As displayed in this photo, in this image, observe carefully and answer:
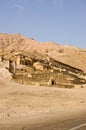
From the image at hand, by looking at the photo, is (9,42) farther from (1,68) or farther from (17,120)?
(17,120)

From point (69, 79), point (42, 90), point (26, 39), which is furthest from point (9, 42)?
point (42, 90)

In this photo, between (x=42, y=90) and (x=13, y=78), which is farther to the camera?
(x=13, y=78)

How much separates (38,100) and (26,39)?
A: 151 m

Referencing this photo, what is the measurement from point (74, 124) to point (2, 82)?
20164mm

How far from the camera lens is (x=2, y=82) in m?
33.1

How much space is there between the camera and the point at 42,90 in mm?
30547

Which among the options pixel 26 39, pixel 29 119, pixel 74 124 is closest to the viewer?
pixel 74 124

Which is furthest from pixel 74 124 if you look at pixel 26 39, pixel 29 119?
pixel 26 39

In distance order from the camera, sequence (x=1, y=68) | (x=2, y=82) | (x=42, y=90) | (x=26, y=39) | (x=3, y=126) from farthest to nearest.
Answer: (x=26, y=39)
(x=1, y=68)
(x=2, y=82)
(x=42, y=90)
(x=3, y=126)

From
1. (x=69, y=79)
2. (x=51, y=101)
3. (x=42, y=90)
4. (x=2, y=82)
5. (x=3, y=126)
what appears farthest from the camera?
(x=69, y=79)

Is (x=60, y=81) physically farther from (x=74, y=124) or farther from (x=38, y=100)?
(x=74, y=124)

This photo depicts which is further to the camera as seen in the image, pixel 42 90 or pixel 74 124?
pixel 42 90

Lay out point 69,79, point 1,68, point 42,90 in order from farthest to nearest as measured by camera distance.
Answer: point 69,79, point 1,68, point 42,90

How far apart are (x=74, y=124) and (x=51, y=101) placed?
10810 millimetres
